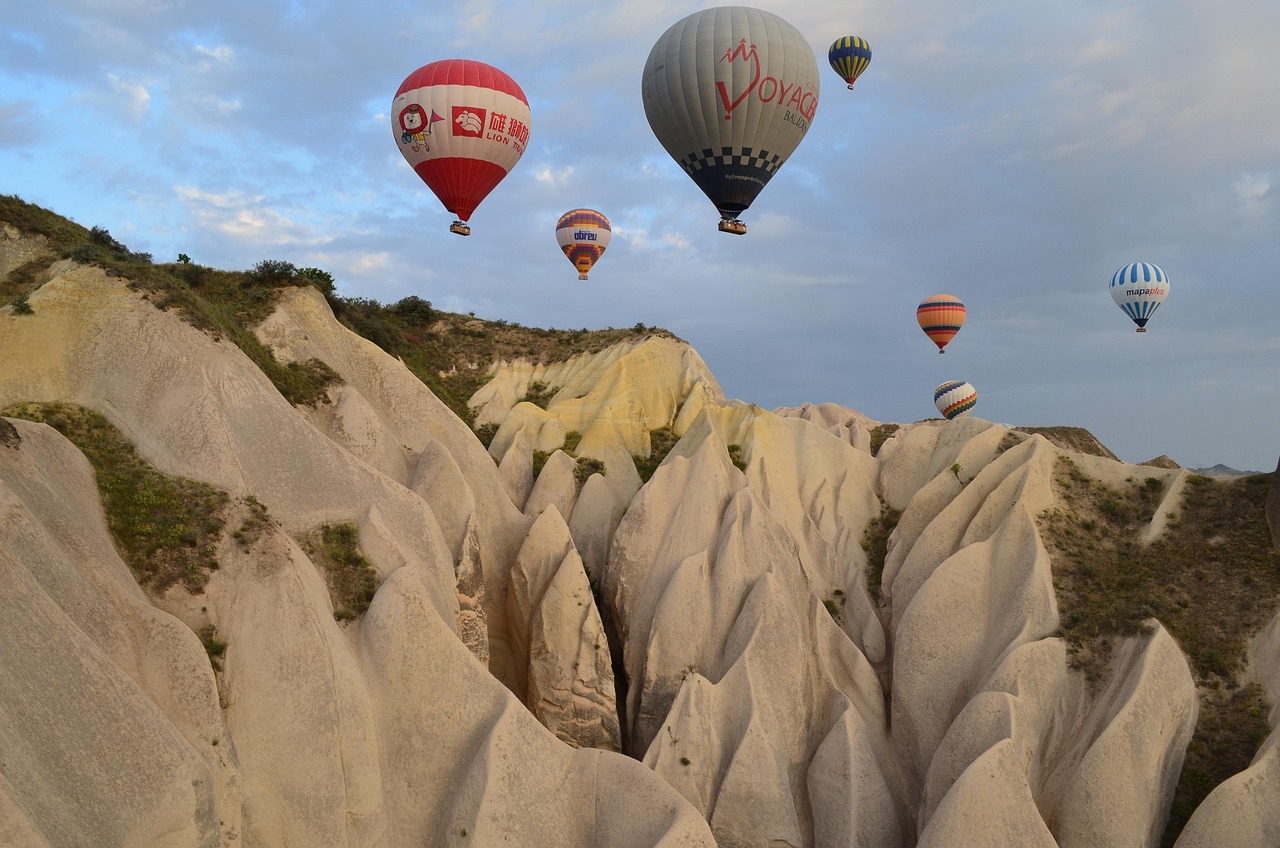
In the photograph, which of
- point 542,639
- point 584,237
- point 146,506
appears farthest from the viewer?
point 584,237

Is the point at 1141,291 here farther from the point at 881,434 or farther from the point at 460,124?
the point at 460,124

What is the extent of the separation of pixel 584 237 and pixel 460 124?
16142 millimetres

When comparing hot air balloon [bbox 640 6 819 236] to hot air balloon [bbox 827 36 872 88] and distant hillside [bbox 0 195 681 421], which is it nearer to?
distant hillside [bbox 0 195 681 421]

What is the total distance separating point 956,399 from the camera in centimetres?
6869

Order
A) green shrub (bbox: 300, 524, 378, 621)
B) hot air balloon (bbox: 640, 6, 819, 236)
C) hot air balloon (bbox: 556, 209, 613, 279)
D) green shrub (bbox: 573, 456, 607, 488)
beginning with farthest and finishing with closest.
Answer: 1. hot air balloon (bbox: 556, 209, 613, 279)
2. green shrub (bbox: 573, 456, 607, 488)
3. hot air balloon (bbox: 640, 6, 819, 236)
4. green shrub (bbox: 300, 524, 378, 621)

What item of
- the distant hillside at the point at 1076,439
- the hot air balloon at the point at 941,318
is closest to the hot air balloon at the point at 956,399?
the hot air balloon at the point at 941,318

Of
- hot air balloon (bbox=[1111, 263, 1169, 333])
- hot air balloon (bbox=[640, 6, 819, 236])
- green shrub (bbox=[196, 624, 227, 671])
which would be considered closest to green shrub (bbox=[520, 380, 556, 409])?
hot air balloon (bbox=[640, 6, 819, 236])

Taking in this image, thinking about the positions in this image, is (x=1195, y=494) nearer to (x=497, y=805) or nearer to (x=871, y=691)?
(x=871, y=691)

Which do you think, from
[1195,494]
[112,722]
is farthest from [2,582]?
[1195,494]

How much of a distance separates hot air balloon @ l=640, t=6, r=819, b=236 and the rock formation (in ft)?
32.3

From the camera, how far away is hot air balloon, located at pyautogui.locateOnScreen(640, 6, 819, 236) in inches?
1469

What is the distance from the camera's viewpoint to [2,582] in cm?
1719

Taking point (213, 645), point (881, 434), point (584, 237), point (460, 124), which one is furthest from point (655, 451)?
point (213, 645)

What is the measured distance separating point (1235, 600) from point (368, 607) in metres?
24.8
